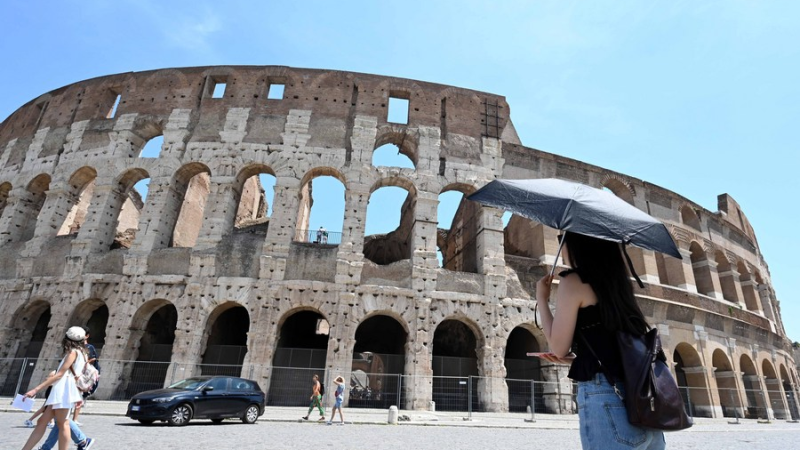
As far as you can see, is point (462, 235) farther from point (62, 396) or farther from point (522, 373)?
point (62, 396)

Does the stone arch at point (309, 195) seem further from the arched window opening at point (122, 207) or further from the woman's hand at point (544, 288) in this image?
the woman's hand at point (544, 288)

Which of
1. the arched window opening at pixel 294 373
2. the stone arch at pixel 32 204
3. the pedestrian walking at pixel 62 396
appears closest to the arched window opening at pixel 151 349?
the arched window opening at pixel 294 373

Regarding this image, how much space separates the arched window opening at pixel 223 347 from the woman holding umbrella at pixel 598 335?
1263 centimetres

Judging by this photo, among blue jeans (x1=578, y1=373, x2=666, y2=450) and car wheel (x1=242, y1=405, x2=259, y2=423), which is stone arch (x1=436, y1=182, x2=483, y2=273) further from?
blue jeans (x1=578, y1=373, x2=666, y2=450)

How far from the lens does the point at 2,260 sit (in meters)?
16.3

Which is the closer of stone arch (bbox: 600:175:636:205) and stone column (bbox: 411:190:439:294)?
stone column (bbox: 411:190:439:294)

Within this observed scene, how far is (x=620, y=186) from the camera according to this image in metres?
19.2

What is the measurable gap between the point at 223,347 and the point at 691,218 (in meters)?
21.5

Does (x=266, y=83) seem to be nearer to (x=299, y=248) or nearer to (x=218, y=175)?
(x=218, y=175)

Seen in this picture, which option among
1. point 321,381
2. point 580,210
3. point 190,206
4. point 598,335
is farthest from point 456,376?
point 190,206

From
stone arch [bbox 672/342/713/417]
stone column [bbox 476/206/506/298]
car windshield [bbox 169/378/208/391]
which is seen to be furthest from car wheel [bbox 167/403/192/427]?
stone arch [bbox 672/342/713/417]

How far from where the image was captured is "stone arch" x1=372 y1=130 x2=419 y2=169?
16891 millimetres

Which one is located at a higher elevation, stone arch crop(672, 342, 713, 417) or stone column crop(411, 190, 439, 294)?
stone column crop(411, 190, 439, 294)

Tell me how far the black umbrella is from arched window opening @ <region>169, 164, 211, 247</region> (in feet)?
53.1
